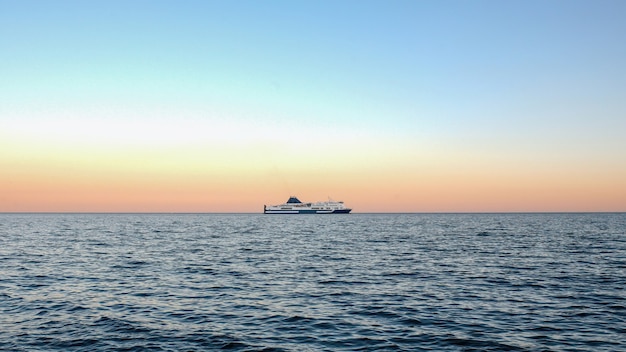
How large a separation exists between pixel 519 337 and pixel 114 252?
167 ft

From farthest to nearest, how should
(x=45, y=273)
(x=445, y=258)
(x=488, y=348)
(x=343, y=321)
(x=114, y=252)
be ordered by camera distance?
1. (x=114, y=252)
2. (x=445, y=258)
3. (x=45, y=273)
4. (x=343, y=321)
5. (x=488, y=348)

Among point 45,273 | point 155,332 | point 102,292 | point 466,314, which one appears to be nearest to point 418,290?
point 466,314

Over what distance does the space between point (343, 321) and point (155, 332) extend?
906cm

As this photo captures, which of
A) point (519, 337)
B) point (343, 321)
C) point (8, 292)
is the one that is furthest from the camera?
point (8, 292)

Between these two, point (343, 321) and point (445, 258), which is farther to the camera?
point (445, 258)

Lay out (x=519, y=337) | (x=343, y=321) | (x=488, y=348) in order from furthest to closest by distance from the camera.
A: (x=343, y=321) < (x=519, y=337) < (x=488, y=348)

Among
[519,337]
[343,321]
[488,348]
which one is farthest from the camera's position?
[343,321]

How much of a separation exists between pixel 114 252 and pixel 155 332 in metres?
41.1

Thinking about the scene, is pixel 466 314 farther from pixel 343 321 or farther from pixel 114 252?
pixel 114 252

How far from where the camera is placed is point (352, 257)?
177ft

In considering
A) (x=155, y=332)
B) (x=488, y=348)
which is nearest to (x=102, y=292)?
(x=155, y=332)

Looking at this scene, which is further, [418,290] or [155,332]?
[418,290]

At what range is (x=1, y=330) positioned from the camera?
22016 millimetres

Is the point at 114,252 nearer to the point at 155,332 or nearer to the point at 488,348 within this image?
the point at 155,332
